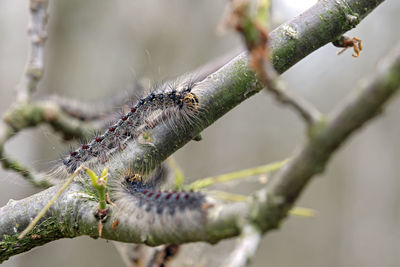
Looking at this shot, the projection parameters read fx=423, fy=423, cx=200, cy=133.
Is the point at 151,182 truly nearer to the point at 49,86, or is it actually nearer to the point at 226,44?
the point at 49,86

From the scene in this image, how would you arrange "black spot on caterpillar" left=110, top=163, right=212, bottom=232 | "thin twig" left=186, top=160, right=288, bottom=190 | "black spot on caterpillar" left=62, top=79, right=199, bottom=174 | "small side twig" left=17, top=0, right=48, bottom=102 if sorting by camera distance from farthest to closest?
"small side twig" left=17, top=0, right=48, bottom=102 < "thin twig" left=186, top=160, right=288, bottom=190 < "black spot on caterpillar" left=62, top=79, right=199, bottom=174 < "black spot on caterpillar" left=110, top=163, right=212, bottom=232

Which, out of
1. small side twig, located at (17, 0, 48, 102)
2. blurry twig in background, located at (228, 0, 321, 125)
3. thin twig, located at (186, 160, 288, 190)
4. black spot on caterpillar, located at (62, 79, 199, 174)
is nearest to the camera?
blurry twig in background, located at (228, 0, 321, 125)

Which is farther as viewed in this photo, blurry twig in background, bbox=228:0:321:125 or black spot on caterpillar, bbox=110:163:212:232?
black spot on caterpillar, bbox=110:163:212:232

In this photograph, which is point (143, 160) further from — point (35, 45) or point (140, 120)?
point (35, 45)

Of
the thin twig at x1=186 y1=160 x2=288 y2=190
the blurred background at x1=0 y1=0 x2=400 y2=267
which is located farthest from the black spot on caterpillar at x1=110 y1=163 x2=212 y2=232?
the blurred background at x1=0 y1=0 x2=400 y2=267

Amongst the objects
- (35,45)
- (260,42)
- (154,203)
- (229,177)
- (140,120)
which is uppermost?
(35,45)

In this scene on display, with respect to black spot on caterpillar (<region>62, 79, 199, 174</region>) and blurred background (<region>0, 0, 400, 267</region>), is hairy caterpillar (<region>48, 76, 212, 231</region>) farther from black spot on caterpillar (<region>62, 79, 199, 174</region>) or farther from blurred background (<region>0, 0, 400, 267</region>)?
blurred background (<region>0, 0, 400, 267</region>)

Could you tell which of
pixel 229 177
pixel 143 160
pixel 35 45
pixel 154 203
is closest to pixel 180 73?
pixel 35 45

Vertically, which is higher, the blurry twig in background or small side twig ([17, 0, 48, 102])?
small side twig ([17, 0, 48, 102])
